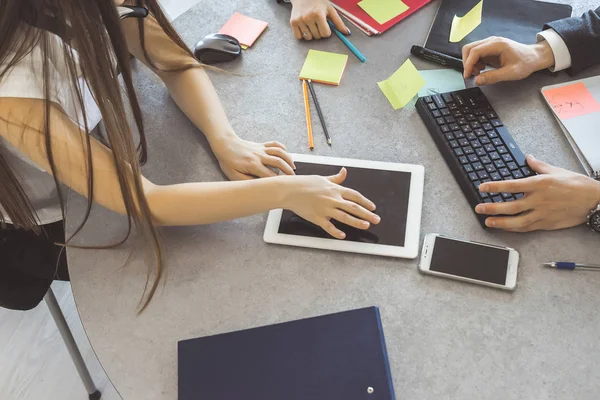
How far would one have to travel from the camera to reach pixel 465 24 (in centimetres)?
109

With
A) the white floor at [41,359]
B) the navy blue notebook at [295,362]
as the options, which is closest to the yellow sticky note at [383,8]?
the navy blue notebook at [295,362]

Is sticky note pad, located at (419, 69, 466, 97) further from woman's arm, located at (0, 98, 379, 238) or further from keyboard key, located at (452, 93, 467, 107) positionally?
woman's arm, located at (0, 98, 379, 238)

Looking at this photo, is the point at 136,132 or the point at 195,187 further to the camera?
the point at 136,132

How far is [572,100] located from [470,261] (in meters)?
0.40

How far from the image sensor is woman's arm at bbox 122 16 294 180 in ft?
3.10

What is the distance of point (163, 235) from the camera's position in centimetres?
90

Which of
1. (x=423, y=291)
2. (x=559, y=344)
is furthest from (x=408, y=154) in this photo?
(x=559, y=344)

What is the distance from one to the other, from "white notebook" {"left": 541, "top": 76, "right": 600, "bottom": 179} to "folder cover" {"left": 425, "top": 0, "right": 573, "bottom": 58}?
0.42 ft

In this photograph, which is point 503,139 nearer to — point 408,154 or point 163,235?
point 408,154

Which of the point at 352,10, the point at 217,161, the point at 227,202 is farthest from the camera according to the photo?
the point at 352,10

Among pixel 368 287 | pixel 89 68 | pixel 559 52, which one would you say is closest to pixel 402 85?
pixel 559 52

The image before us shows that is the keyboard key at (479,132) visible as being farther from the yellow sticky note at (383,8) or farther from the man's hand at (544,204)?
the yellow sticky note at (383,8)

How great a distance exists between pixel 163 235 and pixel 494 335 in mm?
501

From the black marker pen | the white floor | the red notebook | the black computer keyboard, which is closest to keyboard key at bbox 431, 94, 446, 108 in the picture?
the black computer keyboard
